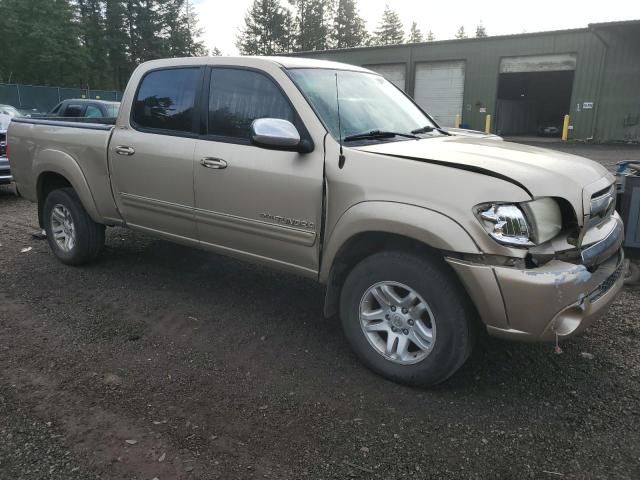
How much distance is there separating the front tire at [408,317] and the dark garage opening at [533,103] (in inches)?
1098

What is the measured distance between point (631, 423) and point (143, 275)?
4.27m

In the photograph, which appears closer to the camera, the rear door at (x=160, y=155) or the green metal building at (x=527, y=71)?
the rear door at (x=160, y=155)

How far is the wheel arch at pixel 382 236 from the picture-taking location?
2760 mm

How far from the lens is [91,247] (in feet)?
17.3

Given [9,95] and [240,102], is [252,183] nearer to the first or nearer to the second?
[240,102]

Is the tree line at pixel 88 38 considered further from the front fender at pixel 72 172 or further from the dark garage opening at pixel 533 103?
the front fender at pixel 72 172

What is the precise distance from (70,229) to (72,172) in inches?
27.0

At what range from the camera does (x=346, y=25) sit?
221 feet

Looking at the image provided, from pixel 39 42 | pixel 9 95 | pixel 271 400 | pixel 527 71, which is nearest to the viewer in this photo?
pixel 271 400

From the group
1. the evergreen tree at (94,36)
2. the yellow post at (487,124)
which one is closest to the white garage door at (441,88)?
the yellow post at (487,124)

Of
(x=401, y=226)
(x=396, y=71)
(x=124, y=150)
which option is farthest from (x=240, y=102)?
(x=396, y=71)

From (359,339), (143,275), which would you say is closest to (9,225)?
(143,275)

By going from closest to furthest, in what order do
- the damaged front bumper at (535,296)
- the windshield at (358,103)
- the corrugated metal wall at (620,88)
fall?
the damaged front bumper at (535,296) → the windshield at (358,103) → the corrugated metal wall at (620,88)

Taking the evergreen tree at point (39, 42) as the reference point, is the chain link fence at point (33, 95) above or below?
below
